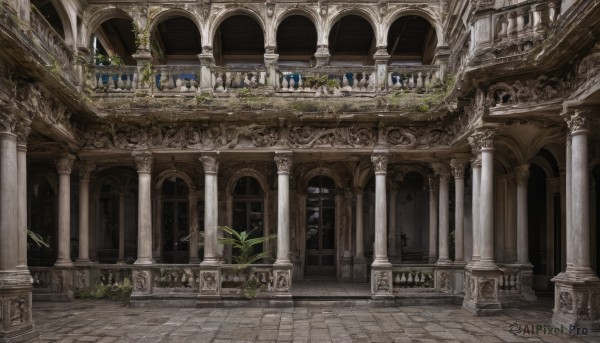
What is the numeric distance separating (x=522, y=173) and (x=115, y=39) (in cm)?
1283

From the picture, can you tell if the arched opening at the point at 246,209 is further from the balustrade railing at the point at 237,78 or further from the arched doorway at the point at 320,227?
the balustrade railing at the point at 237,78

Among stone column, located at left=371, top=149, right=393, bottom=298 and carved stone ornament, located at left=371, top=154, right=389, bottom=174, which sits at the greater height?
carved stone ornament, located at left=371, top=154, right=389, bottom=174

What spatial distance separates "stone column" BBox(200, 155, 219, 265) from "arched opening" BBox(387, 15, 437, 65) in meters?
6.87

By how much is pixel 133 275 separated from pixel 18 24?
256 inches

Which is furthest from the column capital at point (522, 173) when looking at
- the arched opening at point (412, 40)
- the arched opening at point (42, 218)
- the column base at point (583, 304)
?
the arched opening at point (42, 218)

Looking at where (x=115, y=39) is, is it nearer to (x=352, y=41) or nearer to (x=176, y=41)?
(x=176, y=41)

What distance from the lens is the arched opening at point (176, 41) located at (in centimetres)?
1488

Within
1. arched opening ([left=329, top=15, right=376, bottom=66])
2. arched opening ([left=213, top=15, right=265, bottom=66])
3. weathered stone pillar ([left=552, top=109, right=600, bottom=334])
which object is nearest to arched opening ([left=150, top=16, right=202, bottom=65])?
arched opening ([left=213, top=15, right=265, bottom=66])

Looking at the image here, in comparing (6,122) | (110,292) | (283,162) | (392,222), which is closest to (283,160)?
(283,162)

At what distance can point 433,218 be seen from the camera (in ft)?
48.9

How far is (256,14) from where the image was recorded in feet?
43.6

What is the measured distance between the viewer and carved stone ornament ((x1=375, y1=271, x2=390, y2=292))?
12648 mm

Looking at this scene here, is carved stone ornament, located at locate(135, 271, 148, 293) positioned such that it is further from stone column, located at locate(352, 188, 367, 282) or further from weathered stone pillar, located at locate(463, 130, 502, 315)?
weathered stone pillar, located at locate(463, 130, 502, 315)

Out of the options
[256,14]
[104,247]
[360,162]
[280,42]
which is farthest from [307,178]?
[104,247]
